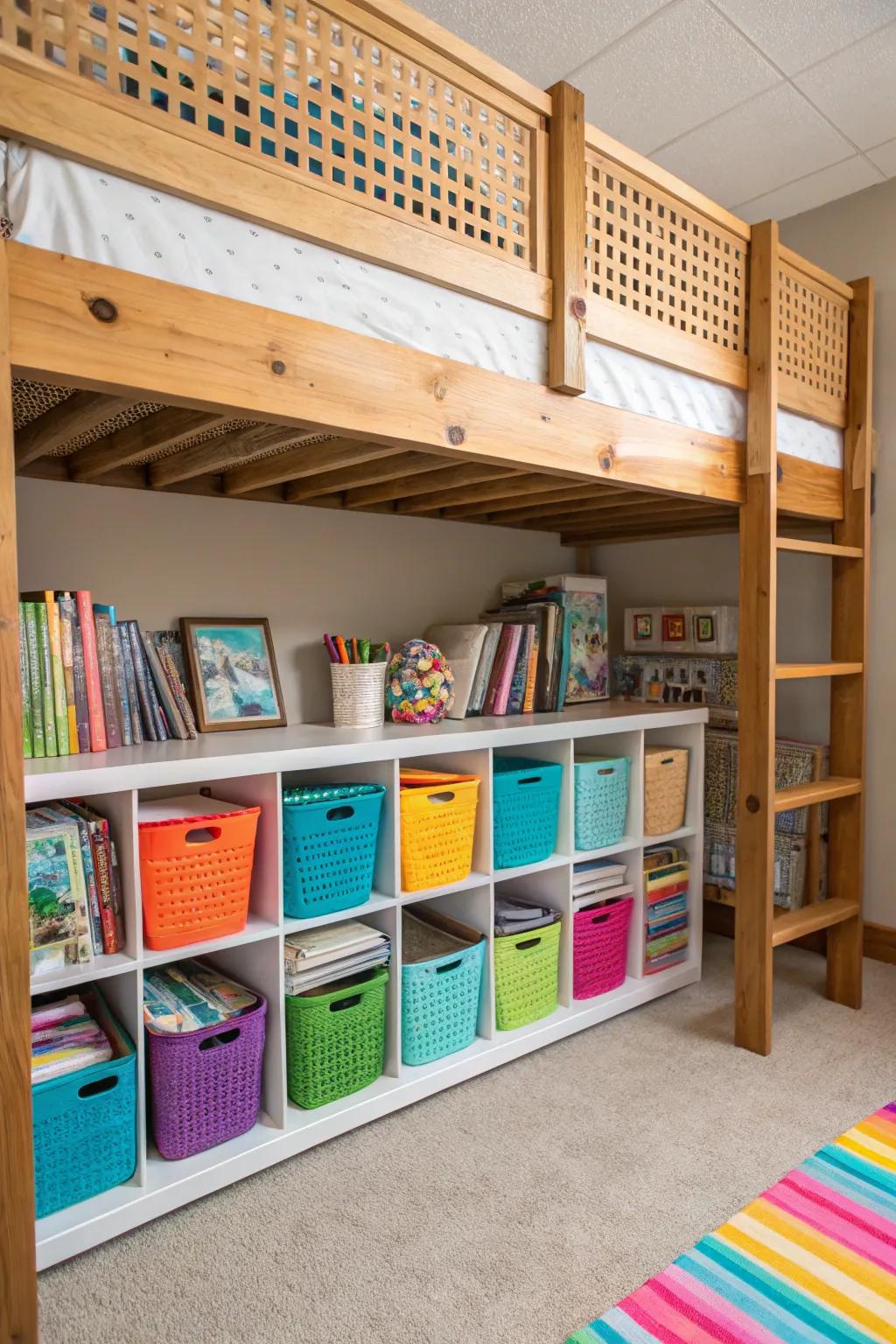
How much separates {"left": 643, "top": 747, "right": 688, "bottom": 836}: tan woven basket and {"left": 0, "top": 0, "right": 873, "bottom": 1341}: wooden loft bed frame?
12.2 inches

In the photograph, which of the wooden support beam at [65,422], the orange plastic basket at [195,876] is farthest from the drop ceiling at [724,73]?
the orange plastic basket at [195,876]

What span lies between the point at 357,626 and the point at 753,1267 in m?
1.83

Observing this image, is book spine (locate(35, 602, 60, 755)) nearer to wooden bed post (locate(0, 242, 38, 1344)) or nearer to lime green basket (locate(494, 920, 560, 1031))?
wooden bed post (locate(0, 242, 38, 1344))

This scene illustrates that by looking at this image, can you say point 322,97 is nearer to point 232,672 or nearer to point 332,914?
point 232,672

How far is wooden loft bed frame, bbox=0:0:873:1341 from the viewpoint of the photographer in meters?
1.07

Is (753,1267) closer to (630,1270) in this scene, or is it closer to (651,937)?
(630,1270)

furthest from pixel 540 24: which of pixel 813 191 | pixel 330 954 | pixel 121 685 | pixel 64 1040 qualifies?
pixel 64 1040

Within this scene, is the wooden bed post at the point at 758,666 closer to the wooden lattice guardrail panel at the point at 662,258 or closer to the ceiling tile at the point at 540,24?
the wooden lattice guardrail panel at the point at 662,258

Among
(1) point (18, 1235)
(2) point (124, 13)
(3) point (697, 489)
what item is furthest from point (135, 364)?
(3) point (697, 489)

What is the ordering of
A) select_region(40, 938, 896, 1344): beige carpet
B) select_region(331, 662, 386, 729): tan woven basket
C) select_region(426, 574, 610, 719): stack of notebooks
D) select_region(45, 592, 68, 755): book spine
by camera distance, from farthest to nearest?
select_region(426, 574, 610, 719): stack of notebooks
select_region(331, 662, 386, 729): tan woven basket
select_region(45, 592, 68, 755): book spine
select_region(40, 938, 896, 1344): beige carpet

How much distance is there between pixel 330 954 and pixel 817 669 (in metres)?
1.47

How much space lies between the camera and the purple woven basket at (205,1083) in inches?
62.4

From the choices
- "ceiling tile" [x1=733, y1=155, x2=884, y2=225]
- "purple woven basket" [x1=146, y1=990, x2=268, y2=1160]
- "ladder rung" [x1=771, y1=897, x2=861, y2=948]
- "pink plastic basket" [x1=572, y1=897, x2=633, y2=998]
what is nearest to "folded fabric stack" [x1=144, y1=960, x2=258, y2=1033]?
"purple woven basket" [x1=146, y1=990, x2=268, y2=1160]

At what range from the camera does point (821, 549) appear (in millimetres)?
2277
